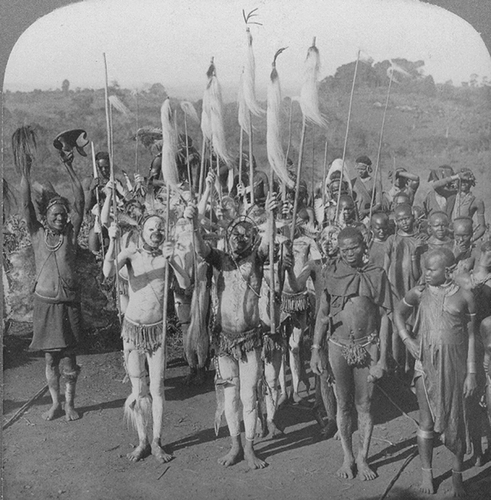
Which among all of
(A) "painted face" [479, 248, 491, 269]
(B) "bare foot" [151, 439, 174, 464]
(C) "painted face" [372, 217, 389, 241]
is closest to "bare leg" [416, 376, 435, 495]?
(A) "painted face" [479, 248, 491, 269]

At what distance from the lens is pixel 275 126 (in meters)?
4.56

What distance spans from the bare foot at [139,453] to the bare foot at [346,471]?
1266mm

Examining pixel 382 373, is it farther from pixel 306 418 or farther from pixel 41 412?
pixel 41 412

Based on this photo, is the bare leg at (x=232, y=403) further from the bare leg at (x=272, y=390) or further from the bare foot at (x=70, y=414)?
the bare foot at (x=70, y=414)

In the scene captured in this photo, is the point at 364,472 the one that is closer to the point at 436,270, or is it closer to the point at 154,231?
the point at 436,270

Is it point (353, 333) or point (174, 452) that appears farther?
point (174, 452)

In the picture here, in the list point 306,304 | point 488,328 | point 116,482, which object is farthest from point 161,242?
point 488,328

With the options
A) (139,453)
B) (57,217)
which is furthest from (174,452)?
(57,217)

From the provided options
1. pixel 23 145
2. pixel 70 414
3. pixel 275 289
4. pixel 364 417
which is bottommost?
pixel 70 414

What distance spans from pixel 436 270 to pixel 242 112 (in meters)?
1.59

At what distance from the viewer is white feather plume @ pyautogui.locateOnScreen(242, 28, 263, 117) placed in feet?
14.7

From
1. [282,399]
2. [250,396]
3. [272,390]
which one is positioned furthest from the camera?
[282,399]

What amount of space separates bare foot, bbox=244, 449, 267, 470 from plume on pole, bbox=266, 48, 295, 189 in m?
1.81

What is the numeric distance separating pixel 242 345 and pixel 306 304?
0.72m
